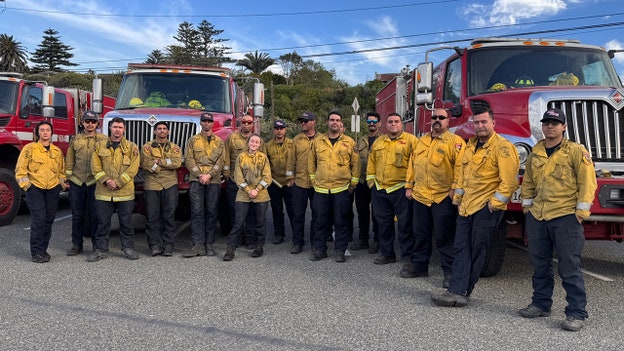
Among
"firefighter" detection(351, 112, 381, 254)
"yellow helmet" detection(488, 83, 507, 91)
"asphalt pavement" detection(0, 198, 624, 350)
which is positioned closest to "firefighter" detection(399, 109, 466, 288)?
"asphalt pavement" detection(0, 198, 624, 350)

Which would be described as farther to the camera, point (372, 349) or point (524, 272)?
point (524, 272)

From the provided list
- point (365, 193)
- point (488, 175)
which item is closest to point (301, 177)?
point (365, 193)

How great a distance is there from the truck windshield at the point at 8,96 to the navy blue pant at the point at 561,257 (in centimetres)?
888

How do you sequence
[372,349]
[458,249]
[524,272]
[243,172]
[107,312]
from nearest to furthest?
1. [372,349]
2. [107,312]
3. [458,249]
4. [524,272]
5. [243,172]

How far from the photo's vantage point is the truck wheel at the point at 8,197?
30.0 ft

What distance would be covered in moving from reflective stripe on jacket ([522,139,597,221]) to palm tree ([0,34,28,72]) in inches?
2459

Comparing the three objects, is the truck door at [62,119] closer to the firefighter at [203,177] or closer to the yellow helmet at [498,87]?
the firefighter at [203,177]

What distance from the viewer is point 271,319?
4.44 m

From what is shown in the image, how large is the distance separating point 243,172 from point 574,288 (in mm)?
4133

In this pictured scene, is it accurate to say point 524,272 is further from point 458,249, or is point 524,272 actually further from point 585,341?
point 585,341

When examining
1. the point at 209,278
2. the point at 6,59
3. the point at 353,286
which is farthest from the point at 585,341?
the point at 6,59

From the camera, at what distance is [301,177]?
7.38 m

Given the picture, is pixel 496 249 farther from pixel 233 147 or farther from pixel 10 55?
pixel 10 55

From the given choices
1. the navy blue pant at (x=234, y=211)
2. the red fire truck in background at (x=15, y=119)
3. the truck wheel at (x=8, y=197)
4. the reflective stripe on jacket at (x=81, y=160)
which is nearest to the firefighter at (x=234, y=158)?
the navy blue pant at (x=234, y=211)
